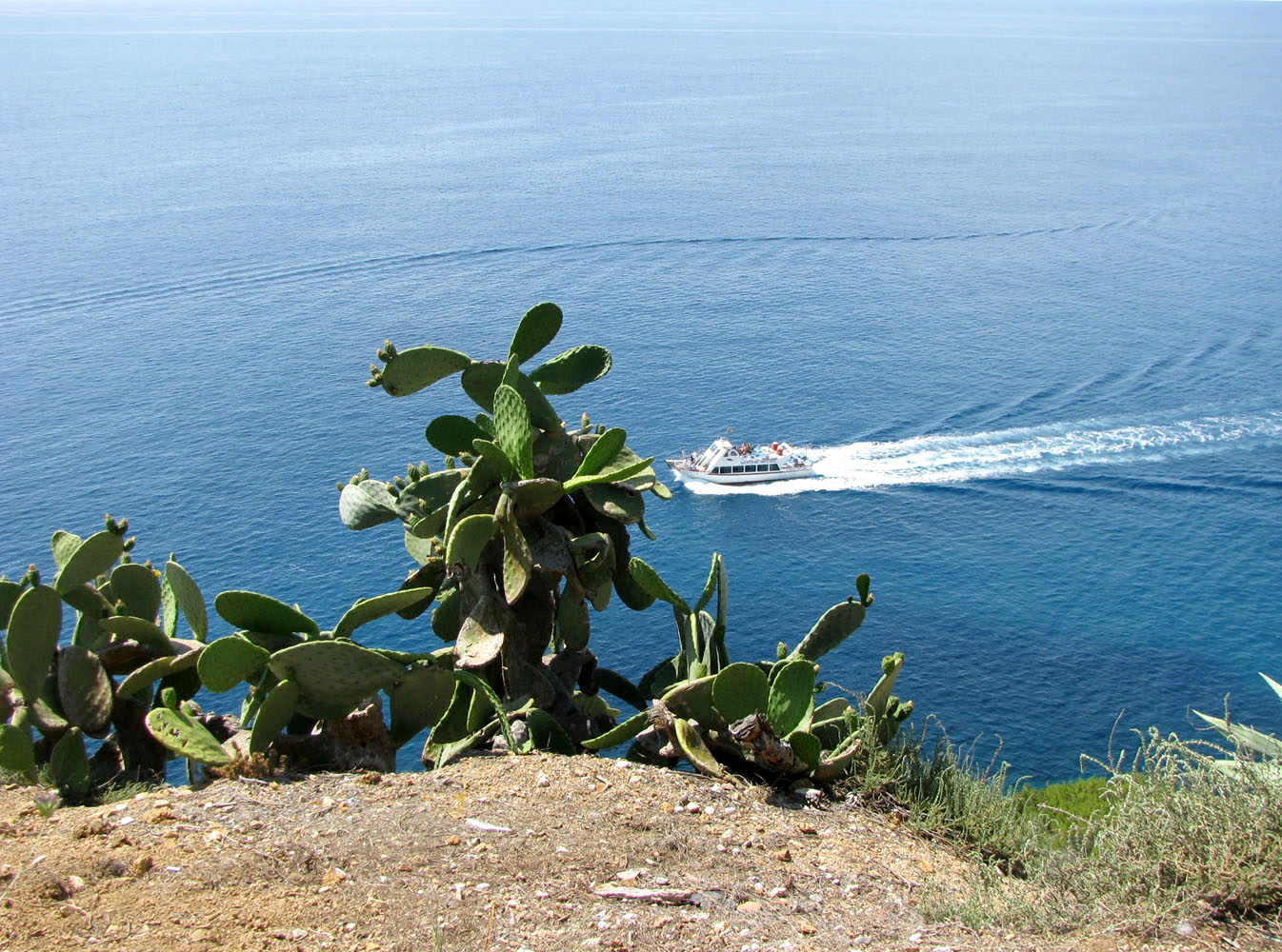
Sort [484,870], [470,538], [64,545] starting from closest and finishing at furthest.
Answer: [484,870] → [470,538] → [64,545]

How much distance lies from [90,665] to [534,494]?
4.58 meters

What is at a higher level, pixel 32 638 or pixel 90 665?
pixel 32 638

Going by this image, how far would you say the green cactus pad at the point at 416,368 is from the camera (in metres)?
12.0

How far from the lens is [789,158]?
11819cm

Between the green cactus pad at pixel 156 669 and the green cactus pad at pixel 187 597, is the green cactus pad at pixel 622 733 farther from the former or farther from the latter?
the green cactus pad at pixel 187 597

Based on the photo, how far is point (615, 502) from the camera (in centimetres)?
1193

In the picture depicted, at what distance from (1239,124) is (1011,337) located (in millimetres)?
88262

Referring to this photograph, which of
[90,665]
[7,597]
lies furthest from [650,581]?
[7,597]

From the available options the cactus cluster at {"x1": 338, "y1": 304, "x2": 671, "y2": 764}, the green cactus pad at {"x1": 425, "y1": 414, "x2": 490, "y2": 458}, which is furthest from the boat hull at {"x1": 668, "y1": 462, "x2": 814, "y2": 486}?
the green cactus pad at {"x1": 425, "y1": 414, "x2": 490, "y2": 458}

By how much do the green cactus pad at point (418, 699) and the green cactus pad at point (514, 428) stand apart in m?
2.18

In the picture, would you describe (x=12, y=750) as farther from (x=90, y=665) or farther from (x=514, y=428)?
(x=514, y=428)

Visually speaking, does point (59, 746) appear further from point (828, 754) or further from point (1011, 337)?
point (1011, 337)

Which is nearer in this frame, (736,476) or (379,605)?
(379,605)

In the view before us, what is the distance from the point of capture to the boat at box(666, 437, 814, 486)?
55.5 m
